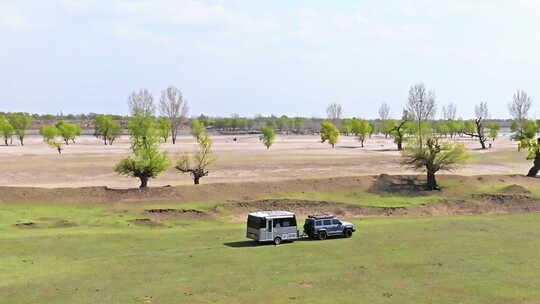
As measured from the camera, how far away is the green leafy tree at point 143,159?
184 feet

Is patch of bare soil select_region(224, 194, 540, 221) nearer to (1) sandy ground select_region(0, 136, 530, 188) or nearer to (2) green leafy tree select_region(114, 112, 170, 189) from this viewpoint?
(2) green leafy tree select_region(114, 112, 170, 189)

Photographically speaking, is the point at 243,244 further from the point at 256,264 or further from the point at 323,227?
the point at 256,264

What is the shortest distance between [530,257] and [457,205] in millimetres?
23739

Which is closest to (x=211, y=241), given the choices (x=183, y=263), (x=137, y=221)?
(x=183, y=263)

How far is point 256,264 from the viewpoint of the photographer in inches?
A: 1153

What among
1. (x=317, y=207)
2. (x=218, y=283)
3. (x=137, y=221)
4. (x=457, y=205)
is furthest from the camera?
(x=457, y=205)

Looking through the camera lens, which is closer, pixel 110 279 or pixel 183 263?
pixel 110 279

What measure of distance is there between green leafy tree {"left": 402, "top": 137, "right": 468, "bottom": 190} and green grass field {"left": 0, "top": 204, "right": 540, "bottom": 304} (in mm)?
16661

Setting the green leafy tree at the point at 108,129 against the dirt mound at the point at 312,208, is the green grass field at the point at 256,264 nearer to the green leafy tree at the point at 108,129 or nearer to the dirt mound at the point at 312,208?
the dirt mound at the point at 312,208

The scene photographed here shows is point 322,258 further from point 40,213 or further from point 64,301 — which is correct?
point 40,213

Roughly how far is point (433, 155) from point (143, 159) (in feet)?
105

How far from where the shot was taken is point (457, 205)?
54.1m

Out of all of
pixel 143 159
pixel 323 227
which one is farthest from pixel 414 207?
pixel 143 159

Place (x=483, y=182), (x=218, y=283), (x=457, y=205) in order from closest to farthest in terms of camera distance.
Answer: (x=218, y=283)
(x=457, y=205)
(x=483, y=182)
